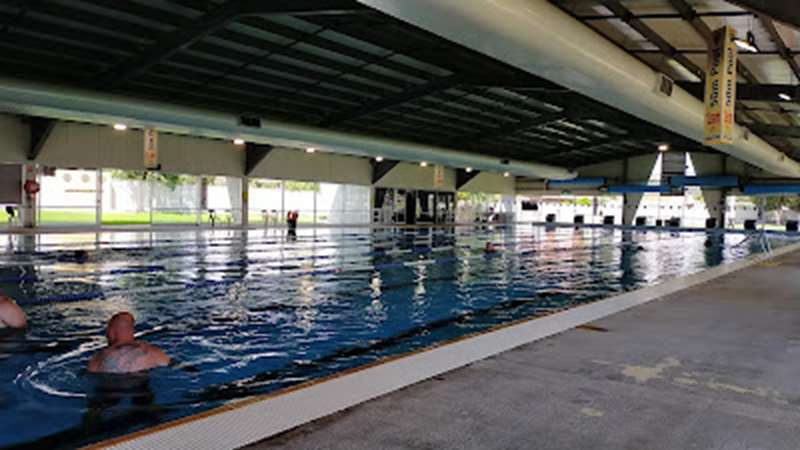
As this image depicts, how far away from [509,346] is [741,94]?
952cm

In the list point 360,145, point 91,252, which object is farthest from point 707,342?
point 360,145

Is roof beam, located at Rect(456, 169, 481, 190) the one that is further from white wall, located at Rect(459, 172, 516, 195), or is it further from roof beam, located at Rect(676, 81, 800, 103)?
roof beam, located at Rect(676, 81, 800, 103)

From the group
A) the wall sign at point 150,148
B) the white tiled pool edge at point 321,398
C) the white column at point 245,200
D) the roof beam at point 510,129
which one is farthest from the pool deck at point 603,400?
the white column at point 245,200

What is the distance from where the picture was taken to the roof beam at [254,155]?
2575 centimetres

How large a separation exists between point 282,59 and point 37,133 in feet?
32.6

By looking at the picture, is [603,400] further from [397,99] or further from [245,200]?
[245,200]

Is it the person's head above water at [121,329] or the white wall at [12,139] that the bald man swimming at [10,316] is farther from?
the white wall at [12,139]

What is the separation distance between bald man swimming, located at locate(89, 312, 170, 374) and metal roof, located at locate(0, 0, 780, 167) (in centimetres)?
576

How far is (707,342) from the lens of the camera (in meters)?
5.32

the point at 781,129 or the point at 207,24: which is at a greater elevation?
the point at 207,24

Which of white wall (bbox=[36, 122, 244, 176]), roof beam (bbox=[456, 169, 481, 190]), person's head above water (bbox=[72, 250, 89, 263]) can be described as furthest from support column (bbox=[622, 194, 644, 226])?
person's head above water (bbox=[72, 250, 89, 263])

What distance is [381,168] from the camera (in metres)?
31.5

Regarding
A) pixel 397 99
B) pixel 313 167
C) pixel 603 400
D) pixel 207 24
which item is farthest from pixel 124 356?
pixel 313 167

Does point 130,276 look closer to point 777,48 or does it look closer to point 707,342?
point 707,342
